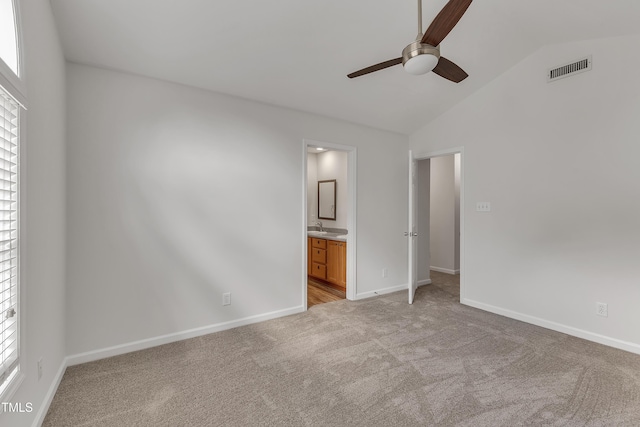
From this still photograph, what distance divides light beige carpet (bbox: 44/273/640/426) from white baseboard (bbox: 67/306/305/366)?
73 millimetres

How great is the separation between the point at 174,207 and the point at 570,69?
4195 millimetres

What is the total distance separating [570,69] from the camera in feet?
10.0

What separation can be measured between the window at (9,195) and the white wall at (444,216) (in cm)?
595

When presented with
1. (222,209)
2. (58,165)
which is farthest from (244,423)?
(58,165)

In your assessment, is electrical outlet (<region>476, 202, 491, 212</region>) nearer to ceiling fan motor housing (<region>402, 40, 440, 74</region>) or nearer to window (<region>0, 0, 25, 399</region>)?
ceiling fan motor housing (<region>402, 40, 440, 74</region>)

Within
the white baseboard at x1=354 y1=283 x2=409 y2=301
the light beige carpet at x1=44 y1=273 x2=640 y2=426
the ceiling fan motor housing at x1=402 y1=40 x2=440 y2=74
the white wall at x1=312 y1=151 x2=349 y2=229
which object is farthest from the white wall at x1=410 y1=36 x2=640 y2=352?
the ceiling fan motor housing at x1=402 y1=40 x2=440 y2=74

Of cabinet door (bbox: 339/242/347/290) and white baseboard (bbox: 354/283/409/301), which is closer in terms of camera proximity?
white baseboard (bbox: 354/283/409/301)

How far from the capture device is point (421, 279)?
5.03 meters

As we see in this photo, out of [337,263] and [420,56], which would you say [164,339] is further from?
[420,56]

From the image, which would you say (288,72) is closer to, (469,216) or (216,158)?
(216,158)

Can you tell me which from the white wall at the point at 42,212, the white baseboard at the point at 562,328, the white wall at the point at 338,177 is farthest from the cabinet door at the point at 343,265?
the white wall at the point at 42,212

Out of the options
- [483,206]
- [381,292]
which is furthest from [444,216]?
[381,292]

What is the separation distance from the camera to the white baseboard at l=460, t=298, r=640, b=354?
274 centimetres

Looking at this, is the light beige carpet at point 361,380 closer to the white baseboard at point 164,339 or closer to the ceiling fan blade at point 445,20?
the white baseboard at point 164,339
